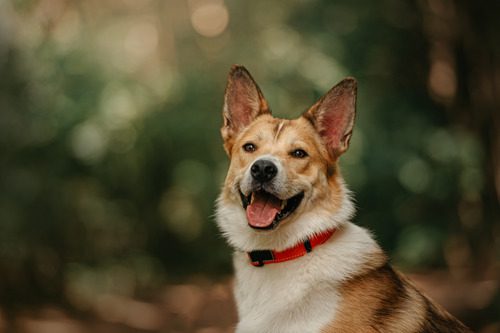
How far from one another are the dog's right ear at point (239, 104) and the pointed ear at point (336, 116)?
0.32 meters

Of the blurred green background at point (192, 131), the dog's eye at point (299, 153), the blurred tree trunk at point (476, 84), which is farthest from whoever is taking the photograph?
the blurred tree trunk at point (476, 84)

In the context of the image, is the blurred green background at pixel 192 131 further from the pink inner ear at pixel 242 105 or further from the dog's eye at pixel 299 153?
the dog's eye at pixel 299 153

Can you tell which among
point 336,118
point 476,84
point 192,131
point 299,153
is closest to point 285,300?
point 299,153

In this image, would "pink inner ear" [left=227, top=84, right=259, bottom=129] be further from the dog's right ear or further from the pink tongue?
the pink tongue

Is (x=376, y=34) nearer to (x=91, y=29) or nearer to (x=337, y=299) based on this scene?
(x=91, y=29)

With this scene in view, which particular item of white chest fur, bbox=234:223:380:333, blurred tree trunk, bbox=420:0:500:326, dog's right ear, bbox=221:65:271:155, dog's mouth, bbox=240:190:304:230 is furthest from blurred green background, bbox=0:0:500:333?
dog's mouth, bbox=240:190:304:230

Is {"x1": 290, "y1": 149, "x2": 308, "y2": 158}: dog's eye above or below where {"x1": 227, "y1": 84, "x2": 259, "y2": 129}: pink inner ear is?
below

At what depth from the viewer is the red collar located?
3149 millimetres

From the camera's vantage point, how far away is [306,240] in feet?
10.4

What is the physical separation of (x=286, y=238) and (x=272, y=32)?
5.67 m

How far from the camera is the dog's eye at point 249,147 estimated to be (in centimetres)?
344

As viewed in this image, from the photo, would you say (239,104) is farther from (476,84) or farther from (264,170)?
(476,84)

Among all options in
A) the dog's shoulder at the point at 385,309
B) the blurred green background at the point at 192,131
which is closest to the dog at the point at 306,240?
the dog's shoulder at the point at 385,309

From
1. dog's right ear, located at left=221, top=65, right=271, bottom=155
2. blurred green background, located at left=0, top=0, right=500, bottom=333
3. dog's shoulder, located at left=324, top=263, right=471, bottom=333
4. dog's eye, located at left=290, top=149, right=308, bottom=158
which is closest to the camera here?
dog's shoulder, located at left=324, top=263, right=471, bottom=333
